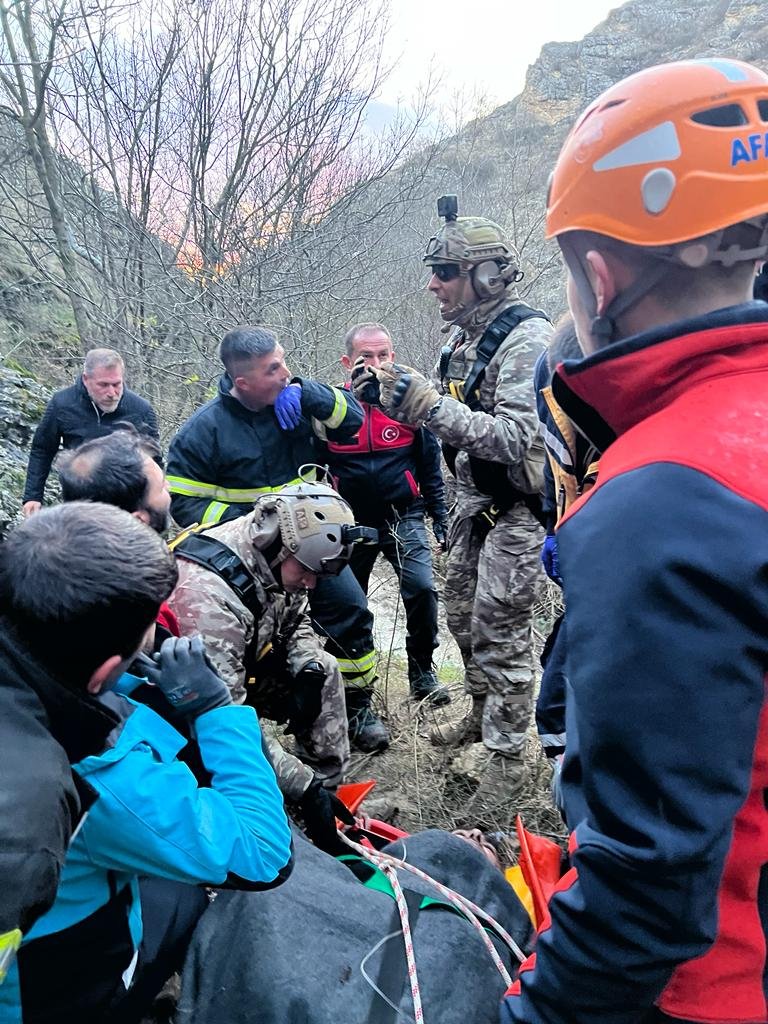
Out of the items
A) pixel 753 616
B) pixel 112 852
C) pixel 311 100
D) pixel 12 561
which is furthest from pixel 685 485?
pixel 311 100

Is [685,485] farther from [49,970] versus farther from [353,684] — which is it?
[353,684]

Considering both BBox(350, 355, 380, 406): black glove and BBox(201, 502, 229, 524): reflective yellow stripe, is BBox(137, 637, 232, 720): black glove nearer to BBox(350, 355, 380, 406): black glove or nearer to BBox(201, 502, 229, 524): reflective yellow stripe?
BBox(350, 355, 380, 406): black glove

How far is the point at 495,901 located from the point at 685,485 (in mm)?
1685

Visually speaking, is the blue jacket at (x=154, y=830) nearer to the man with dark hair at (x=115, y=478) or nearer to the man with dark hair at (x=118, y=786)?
the man with dark hair at (x=118, y=786)

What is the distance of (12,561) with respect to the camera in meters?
1.37

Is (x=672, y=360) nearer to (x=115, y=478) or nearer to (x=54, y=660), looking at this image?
(x=54, y=660)

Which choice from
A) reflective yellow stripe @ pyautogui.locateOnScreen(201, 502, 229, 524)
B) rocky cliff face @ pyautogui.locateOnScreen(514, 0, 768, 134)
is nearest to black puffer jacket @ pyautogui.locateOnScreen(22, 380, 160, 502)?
reflective yellow stripe @ pyautogui.locateOnScreen(201, 502, 229, 524)

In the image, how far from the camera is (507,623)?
11.2 ft

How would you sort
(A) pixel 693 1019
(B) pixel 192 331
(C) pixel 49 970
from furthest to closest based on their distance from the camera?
1. (B) pixel 192 331
2. (C) pixel 49 970
3. (A) pixel 693 1019

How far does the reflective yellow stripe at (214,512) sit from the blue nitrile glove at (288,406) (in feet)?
1.97

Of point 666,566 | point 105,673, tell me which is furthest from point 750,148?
point 105,673

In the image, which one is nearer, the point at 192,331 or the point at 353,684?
the point at 353,684

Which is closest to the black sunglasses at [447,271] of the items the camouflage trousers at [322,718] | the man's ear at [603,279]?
the camouflage trousers at [322,718]

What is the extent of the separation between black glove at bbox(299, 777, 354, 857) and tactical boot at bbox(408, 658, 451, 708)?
210cm
